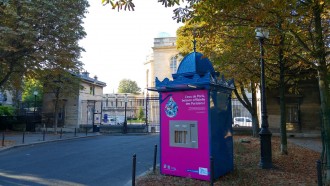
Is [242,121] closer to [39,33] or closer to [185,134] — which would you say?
[39,33]

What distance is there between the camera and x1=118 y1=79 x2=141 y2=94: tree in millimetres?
111312

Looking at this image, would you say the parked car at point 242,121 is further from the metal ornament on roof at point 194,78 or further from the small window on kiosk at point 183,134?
the small window on kiosk at point 183,134

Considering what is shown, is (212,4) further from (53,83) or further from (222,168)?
(53,83)

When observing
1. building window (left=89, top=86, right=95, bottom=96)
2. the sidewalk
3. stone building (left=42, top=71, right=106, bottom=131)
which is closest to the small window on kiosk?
the sidewalk

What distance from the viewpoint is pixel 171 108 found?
8828mm

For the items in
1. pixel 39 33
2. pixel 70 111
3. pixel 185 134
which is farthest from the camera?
pixel 70 111

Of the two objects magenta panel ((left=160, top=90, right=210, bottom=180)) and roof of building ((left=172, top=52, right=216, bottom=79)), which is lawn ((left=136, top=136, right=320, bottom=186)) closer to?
magenta panel ((left=160, top=90, right=210, bottom=180))

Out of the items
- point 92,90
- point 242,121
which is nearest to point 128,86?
point 92,90

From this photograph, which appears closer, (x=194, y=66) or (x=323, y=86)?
(x=323, y=86)

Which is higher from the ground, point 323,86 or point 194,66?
point 194,66

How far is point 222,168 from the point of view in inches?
327

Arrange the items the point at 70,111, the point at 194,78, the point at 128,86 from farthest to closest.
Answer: the point at 128,86
the point at 70,111
the point at 194,78

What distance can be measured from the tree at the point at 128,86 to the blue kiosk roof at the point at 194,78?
10189 centimetres

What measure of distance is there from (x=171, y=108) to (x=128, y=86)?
104589 mm
